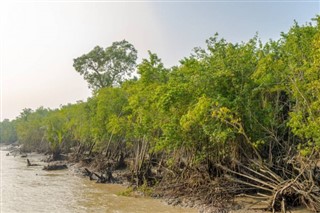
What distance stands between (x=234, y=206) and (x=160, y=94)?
484 cm

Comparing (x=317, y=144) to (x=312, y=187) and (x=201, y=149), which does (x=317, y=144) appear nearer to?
(x=312, y=187)

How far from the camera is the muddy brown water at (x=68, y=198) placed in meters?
12.1

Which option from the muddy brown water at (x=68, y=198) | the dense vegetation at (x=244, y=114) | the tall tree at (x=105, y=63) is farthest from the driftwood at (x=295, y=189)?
the tall tree at (x=105, y=63)

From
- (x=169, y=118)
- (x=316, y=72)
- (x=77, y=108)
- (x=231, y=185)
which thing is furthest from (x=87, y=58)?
(x=316, y=72)

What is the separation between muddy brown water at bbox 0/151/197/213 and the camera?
12119mm

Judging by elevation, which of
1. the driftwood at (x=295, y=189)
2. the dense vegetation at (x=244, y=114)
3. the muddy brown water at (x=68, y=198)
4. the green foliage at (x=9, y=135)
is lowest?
the muddy brown water at (x=68, y=198)

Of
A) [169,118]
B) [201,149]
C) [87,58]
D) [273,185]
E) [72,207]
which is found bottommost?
[72,207]

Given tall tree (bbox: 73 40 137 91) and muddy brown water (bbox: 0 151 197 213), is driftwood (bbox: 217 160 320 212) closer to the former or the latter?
muddy brown water (bbox: 0 151 197 213)

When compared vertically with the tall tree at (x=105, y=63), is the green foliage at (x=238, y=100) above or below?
below

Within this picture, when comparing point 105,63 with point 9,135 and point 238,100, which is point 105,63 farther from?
point 9,135

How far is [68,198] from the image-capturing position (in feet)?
47.4

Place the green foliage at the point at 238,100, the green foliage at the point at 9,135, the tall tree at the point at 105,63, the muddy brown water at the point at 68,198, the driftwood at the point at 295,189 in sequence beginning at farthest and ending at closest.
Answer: the green foliage at the point at 9,135 < the tall tree at the point at 105,63 < the muddy brown water at the point at 68,198 < the green foliage at the point at 238,100 < the driftwood at the point at 295,189

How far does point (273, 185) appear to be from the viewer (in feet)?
34.1

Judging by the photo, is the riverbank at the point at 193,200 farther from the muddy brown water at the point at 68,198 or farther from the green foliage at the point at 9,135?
the green foliage at the point at 9,135
